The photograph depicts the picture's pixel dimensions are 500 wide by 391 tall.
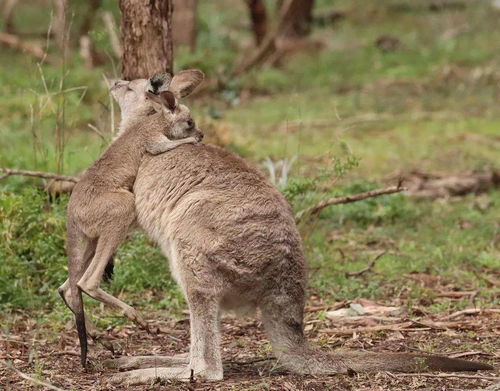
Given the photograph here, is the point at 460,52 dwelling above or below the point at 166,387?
above

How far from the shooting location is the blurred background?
659cm

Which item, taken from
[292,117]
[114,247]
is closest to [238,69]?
[292,117]

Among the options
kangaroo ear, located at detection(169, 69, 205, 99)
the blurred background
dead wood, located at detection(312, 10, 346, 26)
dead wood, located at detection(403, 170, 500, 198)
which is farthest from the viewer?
Result: dead wood, located at detection(312, 10, 346, 26)

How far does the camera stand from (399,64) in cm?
1548

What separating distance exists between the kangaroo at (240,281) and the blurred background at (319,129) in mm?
1469

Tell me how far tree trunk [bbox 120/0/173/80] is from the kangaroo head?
0.76 meters

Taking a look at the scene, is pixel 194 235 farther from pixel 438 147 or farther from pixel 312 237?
pixel 438 147

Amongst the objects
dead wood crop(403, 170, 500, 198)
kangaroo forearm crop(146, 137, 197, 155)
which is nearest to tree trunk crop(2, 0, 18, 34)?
A: dead wood crop(403, 170, 500, 198)

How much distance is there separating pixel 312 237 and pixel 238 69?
23.3ft

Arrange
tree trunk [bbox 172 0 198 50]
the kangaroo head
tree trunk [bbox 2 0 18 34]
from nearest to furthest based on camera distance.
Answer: the kangaroo head
tree trunk [bbox 172 0 198 50]
tree trunk [bbox 2 0 18 34]

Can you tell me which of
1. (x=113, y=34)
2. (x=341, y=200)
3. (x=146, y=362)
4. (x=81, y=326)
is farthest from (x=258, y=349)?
(x=113, y=34)

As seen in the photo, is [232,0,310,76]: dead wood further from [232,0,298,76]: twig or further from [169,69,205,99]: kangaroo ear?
[169,69,205,99]: kangaroo ear

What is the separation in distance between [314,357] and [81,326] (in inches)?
50.5

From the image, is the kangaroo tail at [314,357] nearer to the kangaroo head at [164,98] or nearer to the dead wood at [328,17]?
the kangaroo head at [164,98]
